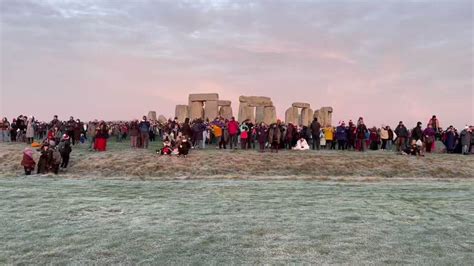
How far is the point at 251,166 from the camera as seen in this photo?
834 inches

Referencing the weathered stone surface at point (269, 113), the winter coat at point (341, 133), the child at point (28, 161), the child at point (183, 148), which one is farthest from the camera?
the weathered stone surface at point (269, 113)

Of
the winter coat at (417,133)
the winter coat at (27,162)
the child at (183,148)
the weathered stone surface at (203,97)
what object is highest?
the weathered stone surface at (203,97)

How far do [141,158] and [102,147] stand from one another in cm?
404

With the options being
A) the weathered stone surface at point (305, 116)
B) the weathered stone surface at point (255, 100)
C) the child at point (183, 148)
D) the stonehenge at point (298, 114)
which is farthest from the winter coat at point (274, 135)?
the weathered stone surface at point (305, 116)

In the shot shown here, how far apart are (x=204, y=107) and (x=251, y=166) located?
2392 centimetres

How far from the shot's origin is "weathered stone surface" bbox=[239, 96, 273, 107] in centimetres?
4816

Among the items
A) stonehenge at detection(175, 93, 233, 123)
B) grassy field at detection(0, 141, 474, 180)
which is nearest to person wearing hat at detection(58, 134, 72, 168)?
grassy field at detection(0, 141, 474, 180)

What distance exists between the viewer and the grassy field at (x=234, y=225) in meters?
7.43

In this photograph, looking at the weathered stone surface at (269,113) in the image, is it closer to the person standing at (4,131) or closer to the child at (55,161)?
→ the person standing at (4,131)

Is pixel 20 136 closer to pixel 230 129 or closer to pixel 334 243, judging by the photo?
pixel 230 129

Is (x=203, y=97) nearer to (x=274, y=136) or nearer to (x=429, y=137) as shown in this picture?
(x=274, y=136)

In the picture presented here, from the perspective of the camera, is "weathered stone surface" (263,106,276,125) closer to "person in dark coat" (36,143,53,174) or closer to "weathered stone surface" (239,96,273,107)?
"weathered stone surface" (239,96,273,107)

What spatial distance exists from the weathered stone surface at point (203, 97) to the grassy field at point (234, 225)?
2825cm

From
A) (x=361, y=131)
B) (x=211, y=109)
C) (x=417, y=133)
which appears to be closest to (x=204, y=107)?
(x=211, y=109)
